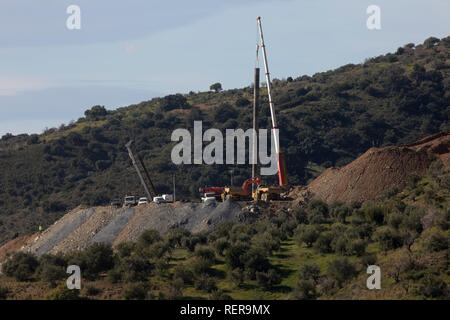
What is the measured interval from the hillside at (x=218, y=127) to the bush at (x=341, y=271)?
2842 inches

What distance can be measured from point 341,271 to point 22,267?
78.8 ft

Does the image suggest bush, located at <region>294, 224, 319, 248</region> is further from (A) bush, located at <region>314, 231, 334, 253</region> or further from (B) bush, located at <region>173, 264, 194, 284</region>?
(B) bush, located at <region>173, 264, 194, 284</region>

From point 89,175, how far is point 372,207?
85.1 meters

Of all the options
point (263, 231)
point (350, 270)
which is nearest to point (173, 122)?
point (263, 231)

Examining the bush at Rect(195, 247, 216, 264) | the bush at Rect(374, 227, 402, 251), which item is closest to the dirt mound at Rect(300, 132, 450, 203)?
the bush at Rect(374, 227, 402, 251)

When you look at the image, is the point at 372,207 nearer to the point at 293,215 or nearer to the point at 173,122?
the point at 293,215

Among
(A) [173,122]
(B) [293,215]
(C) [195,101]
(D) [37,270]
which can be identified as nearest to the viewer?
(D) [37,270]

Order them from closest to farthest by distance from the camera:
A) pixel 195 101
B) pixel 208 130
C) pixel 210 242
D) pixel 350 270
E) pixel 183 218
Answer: pixel 350 270 < pixel 210 242 < pixel 183 218 < pixel 208 130 < pixel 195 101

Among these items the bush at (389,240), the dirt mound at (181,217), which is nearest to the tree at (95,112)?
the dirt mound at (181,217)

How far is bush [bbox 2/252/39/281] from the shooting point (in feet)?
159

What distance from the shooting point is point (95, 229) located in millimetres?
66750

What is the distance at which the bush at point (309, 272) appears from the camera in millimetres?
40697

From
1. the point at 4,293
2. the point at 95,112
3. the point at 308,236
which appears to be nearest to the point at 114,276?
the point at 4,293

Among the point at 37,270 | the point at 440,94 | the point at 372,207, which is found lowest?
the point at 37,270
